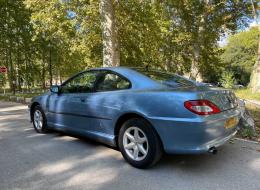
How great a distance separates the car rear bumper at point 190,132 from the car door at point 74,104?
155 centimetres

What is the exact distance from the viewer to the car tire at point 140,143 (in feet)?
13.1

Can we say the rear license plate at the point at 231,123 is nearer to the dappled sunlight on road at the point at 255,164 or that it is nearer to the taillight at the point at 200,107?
the taillight at the point at 200,107

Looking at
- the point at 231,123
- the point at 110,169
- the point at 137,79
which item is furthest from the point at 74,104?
the point at 231,123

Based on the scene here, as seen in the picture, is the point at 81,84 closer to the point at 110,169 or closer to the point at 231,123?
the point at 110,169

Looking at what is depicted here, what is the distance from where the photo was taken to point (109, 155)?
4852 millimetres

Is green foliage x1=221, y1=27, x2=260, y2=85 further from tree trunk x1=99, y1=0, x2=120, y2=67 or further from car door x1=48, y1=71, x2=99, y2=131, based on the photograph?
car door x1=48, y1=71, x2=99, y2=131

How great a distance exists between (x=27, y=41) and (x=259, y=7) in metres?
20.2

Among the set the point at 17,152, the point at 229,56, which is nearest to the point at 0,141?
the point at 17,152

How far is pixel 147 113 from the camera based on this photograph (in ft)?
13.1

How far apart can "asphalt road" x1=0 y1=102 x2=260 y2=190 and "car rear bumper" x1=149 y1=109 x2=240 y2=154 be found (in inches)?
17.0

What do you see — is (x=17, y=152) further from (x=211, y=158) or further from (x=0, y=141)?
(x=211, y=158)

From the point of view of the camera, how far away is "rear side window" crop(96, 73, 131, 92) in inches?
179

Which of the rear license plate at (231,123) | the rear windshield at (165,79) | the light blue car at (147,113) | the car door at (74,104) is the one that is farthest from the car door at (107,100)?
the rear license plate at (231,123)

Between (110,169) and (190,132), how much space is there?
4.47ft
